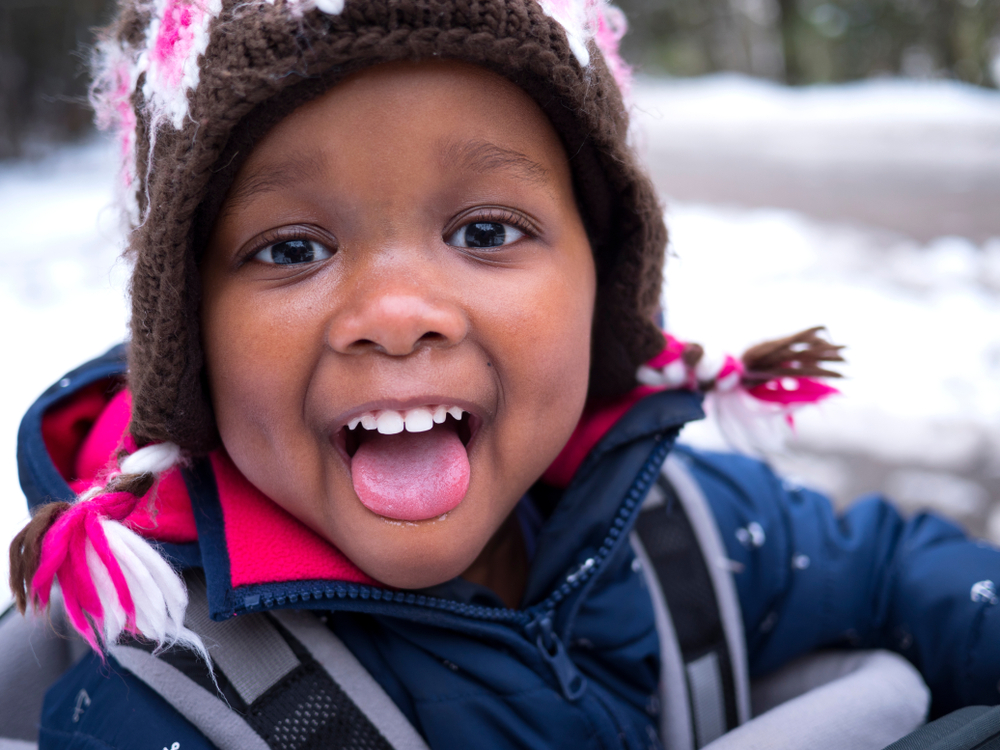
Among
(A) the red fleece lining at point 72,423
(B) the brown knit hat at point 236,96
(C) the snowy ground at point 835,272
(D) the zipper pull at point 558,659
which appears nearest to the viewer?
(B) the brown knit hat at point 236,96

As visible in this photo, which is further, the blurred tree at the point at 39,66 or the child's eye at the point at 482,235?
the blurred tree at the point at 39,66

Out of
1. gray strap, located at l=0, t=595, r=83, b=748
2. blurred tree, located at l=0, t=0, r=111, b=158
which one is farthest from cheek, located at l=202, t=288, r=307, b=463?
blurred tree, located at l=0, t=0, r=111, b=158

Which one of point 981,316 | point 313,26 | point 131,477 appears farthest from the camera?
Answer: point 981,316

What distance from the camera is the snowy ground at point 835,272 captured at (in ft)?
7.00

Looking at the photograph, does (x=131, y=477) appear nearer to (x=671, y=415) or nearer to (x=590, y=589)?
(x=590, y=589)

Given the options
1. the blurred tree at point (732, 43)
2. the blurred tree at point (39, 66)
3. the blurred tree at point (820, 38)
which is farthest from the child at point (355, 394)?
the blurred tree at point (39, 66)

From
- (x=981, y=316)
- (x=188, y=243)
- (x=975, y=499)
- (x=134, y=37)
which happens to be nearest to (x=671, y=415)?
(x=188, y=243)

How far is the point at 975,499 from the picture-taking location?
195cm

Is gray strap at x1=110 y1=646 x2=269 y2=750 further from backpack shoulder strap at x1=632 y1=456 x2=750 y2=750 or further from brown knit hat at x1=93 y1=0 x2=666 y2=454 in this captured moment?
backpack shoulder strap at x1=632 y1=456 x2=750 y2=750

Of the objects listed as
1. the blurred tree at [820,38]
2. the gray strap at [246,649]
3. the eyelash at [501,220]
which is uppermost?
the blurred tree at [820,38]

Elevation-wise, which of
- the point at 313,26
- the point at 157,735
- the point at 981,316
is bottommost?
the point at 157,735

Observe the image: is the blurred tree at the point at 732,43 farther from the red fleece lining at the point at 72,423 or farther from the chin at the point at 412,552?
the chin at the point at 412,552

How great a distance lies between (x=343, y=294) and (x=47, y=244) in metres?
3.23

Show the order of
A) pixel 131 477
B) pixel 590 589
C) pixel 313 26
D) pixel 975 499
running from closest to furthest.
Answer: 1. pixel 313 26
2. pixel 131 477
3. pixel 590 589
4. pixel 975 499
